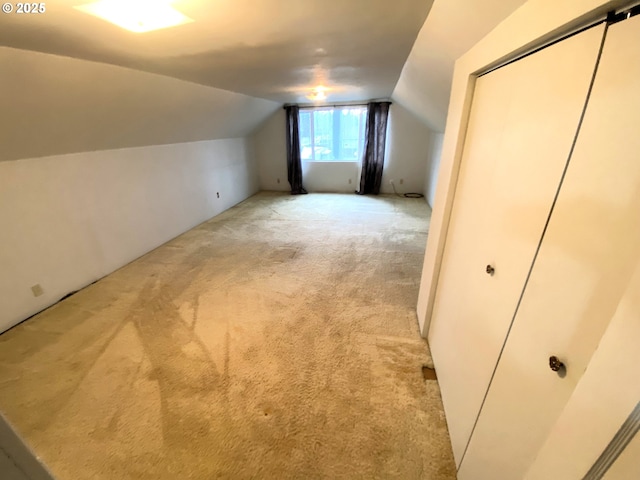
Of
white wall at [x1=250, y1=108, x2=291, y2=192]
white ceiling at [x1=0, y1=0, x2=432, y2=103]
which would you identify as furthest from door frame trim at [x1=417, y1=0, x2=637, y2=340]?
white wall at [x1=250, y1=108, x2=291, y2=192]

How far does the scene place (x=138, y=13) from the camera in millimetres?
1156

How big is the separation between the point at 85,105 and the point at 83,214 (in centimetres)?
106

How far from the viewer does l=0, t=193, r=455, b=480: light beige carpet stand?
1260mm

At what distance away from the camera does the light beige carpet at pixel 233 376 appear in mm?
1260

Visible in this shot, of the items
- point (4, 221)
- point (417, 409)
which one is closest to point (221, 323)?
point (417, 409)

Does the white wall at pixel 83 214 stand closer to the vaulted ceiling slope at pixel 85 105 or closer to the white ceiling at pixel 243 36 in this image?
the vaulted ceiling slope at pixel 85 105

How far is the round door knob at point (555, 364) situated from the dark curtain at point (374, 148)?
5339mm

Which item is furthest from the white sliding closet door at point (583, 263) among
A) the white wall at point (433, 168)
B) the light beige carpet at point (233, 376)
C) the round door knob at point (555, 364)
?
the white wall at point (433, 168)

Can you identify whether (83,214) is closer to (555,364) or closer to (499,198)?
(499,198)

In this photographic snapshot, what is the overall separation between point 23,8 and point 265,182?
5402mm

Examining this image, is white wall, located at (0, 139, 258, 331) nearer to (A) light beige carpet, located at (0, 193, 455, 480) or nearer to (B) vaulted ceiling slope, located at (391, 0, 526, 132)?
(A) light beige carpet, located at (0, 193, 455, 480)

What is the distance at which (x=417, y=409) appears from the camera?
4.77 ft

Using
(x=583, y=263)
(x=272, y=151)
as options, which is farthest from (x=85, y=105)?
(x=272, y=151)

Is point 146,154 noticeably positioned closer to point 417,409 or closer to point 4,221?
point 4,221
